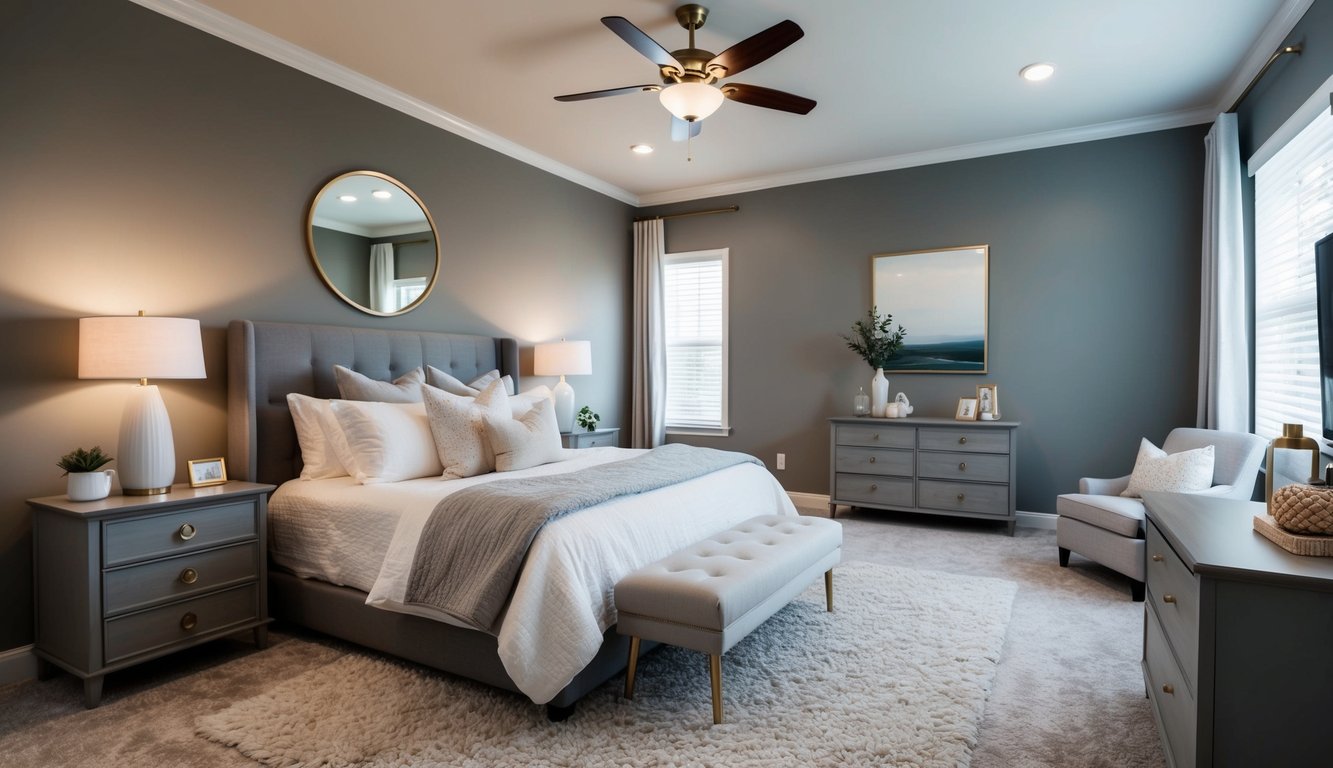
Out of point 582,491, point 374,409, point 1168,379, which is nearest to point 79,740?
point 374,409

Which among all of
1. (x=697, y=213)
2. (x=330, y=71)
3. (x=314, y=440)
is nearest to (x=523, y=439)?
(x=314, y=440)

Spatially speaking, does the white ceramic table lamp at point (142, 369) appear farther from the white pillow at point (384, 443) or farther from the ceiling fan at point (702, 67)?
the ceiling fan at point (702, 67)

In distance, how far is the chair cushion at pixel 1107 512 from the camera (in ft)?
→ 11.3

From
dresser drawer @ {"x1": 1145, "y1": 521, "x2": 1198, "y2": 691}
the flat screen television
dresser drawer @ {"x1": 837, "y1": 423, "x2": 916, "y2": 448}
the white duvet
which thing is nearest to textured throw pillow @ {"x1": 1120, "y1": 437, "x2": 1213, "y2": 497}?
the flat screen television

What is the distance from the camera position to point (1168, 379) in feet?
14.7

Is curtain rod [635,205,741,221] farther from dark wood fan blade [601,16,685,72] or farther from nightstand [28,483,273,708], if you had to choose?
nightstand [28,483,273,708]

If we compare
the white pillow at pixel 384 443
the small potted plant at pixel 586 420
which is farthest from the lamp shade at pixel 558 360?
the white pillow at pixel 384 443

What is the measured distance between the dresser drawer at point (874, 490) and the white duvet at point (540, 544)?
180 cm

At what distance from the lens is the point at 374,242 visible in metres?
3.93

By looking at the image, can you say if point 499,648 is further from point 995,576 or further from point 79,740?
point 995,576

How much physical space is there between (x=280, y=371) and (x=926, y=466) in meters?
3.98

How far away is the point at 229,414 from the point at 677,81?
8.32 ft

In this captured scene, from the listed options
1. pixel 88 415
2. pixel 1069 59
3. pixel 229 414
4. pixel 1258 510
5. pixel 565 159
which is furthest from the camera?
pixel 565 159

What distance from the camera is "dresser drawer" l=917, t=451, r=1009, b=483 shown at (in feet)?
15.1
